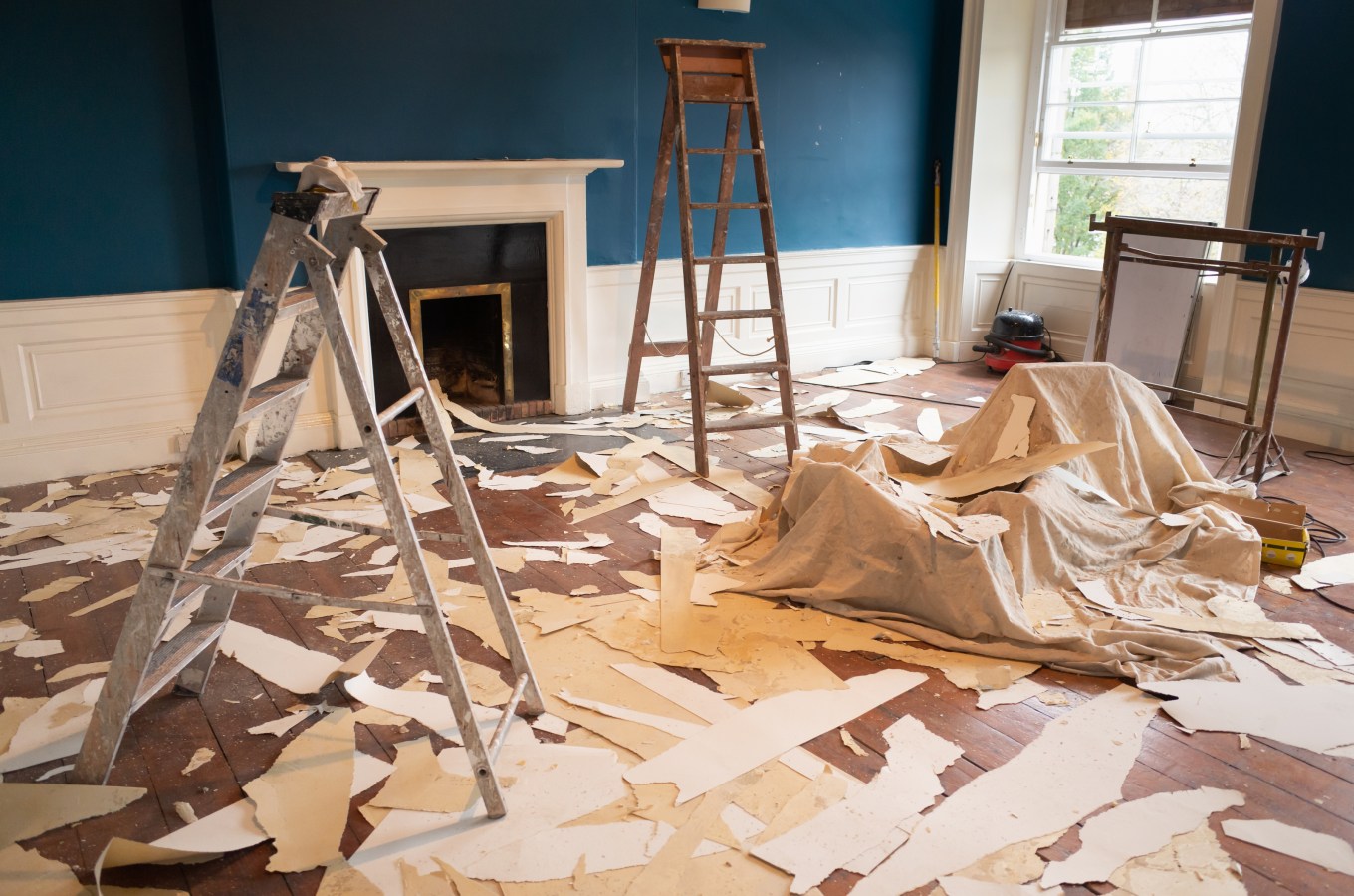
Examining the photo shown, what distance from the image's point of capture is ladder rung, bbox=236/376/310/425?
2.10 metres

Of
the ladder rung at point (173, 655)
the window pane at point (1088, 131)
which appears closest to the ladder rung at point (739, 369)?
the ladder rung at point (173, 655)

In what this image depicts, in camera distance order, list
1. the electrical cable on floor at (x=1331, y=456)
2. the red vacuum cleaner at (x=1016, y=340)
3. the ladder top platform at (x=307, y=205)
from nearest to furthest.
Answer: the ladder top platform at (x=307, y=205)
the electrical cable on floor at (x=1331, y=456)
the red vacuum cleaner at (x=1016, y=340)

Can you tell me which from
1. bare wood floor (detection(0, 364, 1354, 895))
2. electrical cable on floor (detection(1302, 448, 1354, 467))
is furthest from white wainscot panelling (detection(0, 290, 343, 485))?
electrical cable on floor (detection(1302, 448, 1354, 467))

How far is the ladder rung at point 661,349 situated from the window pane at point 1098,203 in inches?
95.8

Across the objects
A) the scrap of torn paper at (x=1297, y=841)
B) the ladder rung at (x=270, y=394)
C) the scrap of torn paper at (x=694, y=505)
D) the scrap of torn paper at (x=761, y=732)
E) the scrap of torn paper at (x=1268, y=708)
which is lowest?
the scrap of torn paper at (x=1297, y=841)

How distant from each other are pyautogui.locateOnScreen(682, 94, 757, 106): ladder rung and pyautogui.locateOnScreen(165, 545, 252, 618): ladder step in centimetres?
296

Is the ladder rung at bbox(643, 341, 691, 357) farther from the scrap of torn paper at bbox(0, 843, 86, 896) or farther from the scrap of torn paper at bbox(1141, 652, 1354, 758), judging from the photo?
the scrap of torn paper at bbox(0, 843, 86, 896)

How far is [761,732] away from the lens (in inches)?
98.0

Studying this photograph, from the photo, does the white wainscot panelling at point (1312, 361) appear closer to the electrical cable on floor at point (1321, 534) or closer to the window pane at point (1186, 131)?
the window pane at point (1186, 131)

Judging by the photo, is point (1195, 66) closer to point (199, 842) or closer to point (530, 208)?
point (530, 208)

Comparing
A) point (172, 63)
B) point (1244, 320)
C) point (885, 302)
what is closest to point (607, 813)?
point (172, 63)

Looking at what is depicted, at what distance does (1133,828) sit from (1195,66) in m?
4.99

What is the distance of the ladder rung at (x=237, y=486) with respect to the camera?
217 cm

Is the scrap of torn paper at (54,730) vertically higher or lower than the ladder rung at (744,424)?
lower
